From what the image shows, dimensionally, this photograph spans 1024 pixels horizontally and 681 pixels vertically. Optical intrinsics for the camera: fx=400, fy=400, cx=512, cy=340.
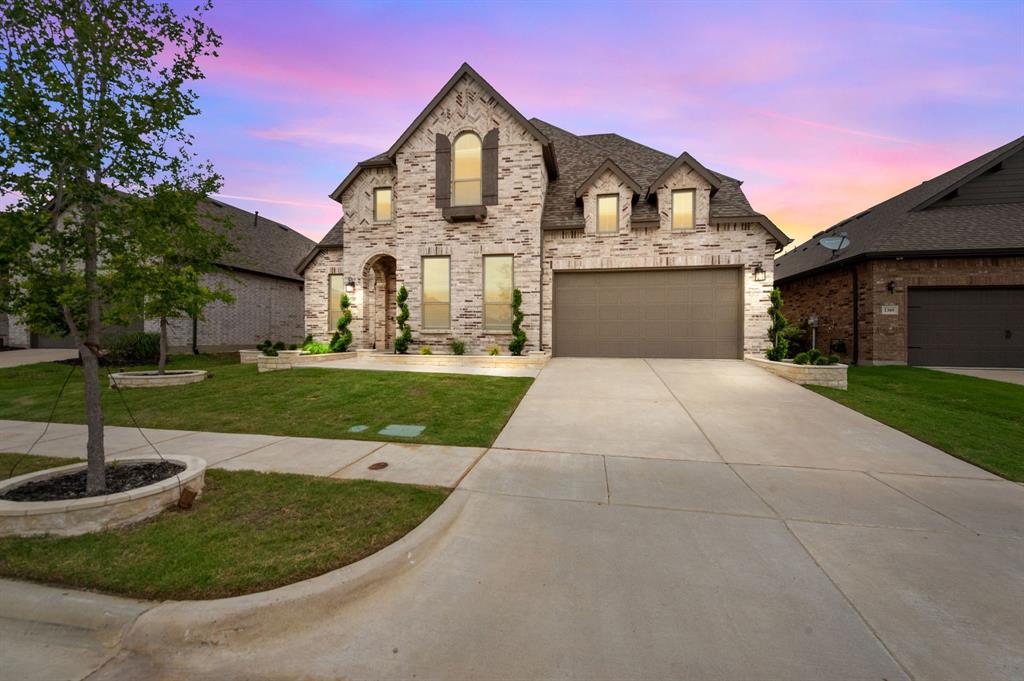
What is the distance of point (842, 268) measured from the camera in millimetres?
15953

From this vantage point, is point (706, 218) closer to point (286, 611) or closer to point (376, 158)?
point (376, 158)

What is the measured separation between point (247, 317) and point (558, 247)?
17469 millimetres

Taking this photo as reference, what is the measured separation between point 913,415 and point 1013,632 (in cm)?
702

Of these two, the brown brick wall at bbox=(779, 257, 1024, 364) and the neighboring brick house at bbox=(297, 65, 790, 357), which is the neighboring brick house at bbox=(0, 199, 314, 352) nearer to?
the neighboring brick house at bbox=(297, 65, 790, 357)

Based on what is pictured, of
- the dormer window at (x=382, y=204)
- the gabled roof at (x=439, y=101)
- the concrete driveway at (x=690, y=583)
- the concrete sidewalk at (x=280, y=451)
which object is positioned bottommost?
the concrete driveway at (x=690, y=583)

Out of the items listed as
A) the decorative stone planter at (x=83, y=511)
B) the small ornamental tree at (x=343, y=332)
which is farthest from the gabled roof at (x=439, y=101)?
the decorative stone planter at (x=83, y=511)

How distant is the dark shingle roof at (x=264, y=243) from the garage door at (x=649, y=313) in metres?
17.3

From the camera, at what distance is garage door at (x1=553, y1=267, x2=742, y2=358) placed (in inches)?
543

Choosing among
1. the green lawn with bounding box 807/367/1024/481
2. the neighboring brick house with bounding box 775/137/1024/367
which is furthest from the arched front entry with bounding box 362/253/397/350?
the neighboring brick house with bounding box 775/137/1024/367

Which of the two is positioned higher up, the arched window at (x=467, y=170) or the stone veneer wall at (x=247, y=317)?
the arched window at (x=467, y=170)

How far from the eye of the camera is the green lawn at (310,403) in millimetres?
6820

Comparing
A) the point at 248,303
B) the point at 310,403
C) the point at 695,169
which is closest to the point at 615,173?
the point at 695,169

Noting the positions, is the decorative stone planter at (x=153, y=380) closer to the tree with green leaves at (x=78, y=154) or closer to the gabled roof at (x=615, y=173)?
the tree with green leaves at (x=78, y=154)

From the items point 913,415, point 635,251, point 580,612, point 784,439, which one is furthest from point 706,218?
point 580,612
